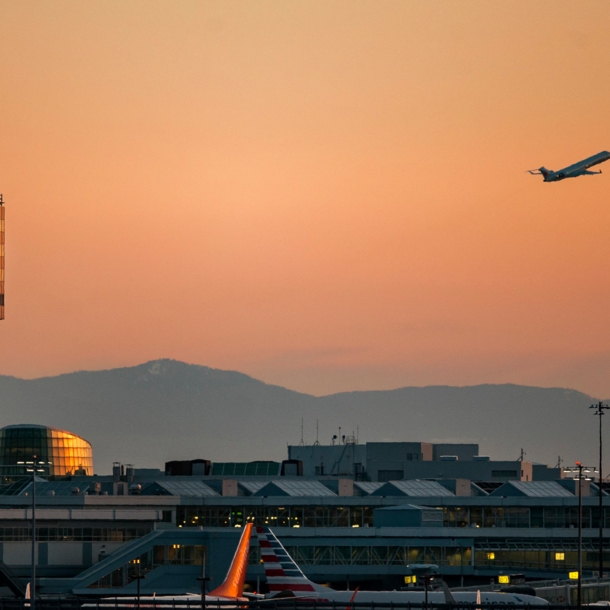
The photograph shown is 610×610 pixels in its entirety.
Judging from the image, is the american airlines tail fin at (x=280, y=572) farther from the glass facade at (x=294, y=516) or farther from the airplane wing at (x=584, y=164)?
the glass facade at (x=294, y=516)

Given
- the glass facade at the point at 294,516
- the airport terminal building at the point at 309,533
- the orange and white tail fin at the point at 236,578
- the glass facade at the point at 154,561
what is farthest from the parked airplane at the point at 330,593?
the glass facade at the point at 294,516

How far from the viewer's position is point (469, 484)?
197m

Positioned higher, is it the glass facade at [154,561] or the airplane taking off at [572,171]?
the airplane taking off at [572,171]

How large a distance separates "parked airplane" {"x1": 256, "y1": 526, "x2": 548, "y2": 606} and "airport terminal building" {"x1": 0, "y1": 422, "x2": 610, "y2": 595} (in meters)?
31.3

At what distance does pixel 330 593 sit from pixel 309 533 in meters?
56.2

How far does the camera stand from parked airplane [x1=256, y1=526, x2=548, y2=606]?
118 meters

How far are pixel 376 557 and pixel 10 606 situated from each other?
87632mm

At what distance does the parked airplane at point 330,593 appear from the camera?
387ft

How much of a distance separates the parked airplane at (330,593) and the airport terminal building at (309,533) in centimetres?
3131

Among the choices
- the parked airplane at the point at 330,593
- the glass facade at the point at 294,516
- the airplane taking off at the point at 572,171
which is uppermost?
the airplane taking off at the point at 572,171

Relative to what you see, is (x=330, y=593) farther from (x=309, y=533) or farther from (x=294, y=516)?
(x=294, y=516)

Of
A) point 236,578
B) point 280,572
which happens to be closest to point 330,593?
point 280,572

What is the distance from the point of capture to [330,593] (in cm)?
12481

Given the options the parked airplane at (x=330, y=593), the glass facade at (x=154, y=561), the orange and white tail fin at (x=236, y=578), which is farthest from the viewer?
the glass facade at (x=154, y=561)
